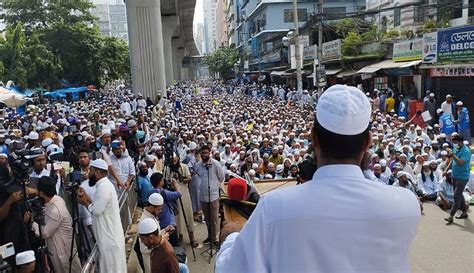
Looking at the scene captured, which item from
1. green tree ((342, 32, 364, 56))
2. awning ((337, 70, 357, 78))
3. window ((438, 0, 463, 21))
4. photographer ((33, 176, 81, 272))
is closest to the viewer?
photographer ((33, 176, 81, 272))

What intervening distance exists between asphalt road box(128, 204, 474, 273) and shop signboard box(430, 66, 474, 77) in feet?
24.3

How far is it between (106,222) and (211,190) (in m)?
2.48

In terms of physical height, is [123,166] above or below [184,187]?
above

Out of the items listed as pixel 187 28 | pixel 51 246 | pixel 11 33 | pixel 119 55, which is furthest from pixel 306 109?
pixel 187 28

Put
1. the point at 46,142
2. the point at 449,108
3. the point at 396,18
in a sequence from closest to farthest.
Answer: the point at 46,142, the point at 449,108, the point at 396,18

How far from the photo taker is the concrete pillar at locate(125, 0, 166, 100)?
2077 cm

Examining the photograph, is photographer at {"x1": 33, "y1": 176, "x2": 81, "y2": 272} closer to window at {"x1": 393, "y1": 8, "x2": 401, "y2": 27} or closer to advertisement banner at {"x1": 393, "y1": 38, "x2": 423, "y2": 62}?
A: advertisement banner at {"x1": 393, "y1": 38, "x2": 423, "y2": 62}

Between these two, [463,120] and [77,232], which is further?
[463,120]

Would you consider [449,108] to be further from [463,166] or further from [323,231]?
[323,231]

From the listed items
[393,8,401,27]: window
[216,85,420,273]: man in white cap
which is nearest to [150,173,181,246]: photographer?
[216,85,420,273]: man in white cap

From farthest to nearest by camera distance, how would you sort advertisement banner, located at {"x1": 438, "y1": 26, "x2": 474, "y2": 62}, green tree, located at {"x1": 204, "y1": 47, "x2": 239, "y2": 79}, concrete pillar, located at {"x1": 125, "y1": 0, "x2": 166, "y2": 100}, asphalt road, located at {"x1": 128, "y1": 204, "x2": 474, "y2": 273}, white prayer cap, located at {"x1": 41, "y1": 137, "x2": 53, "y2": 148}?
green tree, located at {"x1": 204, "y1": 47, "x2": 239, "y2": 79}
concrete pillar, located at {"x1": 125, "y1": 0, "x2": 166, "y2": 100}
advertisement banner, located at {"x1": 438, "y1": 26, "x2": 474, "y2": 62}
white prayer cap, located at {"x1": 41, "y1": 137, "x2": 53, "y2": 148}
asphalt road, located at {"x1": 128, "y1": 204, "x2": 474, "y2": 273}

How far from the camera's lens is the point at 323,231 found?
1155 millimetres

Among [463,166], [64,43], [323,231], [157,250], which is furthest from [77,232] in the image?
[64,43]

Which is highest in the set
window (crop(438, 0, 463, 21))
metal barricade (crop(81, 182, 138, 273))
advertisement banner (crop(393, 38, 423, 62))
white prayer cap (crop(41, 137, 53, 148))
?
window (crop(438, 0, 463, 21))
